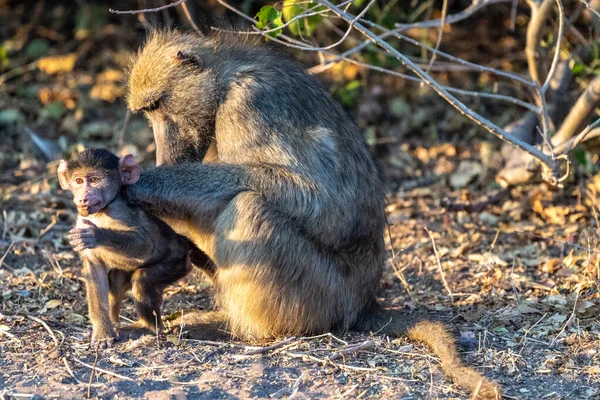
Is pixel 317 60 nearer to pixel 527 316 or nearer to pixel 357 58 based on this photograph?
pixel 357 58

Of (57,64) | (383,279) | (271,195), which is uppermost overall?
(271,195)

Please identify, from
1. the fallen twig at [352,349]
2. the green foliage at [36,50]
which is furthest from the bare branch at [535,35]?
the green foliage at [36,50]

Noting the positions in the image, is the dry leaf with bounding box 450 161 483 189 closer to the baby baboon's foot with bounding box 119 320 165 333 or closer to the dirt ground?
the dirt ground

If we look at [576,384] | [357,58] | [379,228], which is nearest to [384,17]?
[357,58]

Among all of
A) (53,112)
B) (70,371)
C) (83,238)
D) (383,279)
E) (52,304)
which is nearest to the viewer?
(70,371)

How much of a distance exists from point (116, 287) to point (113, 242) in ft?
1.35

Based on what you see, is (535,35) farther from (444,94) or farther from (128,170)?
(128,170)

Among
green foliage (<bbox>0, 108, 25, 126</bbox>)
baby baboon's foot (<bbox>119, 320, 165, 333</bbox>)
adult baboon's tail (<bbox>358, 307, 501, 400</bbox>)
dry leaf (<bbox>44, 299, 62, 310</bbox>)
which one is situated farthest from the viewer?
green foliage (<bbox>0, 108, 25, 126</bbox>)

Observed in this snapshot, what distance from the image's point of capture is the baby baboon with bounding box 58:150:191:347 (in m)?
3.77

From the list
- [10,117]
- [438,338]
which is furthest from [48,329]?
[10,117]

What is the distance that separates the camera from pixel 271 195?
4.01m

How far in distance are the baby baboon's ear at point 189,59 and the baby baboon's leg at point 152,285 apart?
0.99 metres

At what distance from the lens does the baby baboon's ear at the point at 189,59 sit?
14.1 ft

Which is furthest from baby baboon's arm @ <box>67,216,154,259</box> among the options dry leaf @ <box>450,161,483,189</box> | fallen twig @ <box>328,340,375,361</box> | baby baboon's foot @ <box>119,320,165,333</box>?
dry leaf @ <box>450,161,483,189</box>
